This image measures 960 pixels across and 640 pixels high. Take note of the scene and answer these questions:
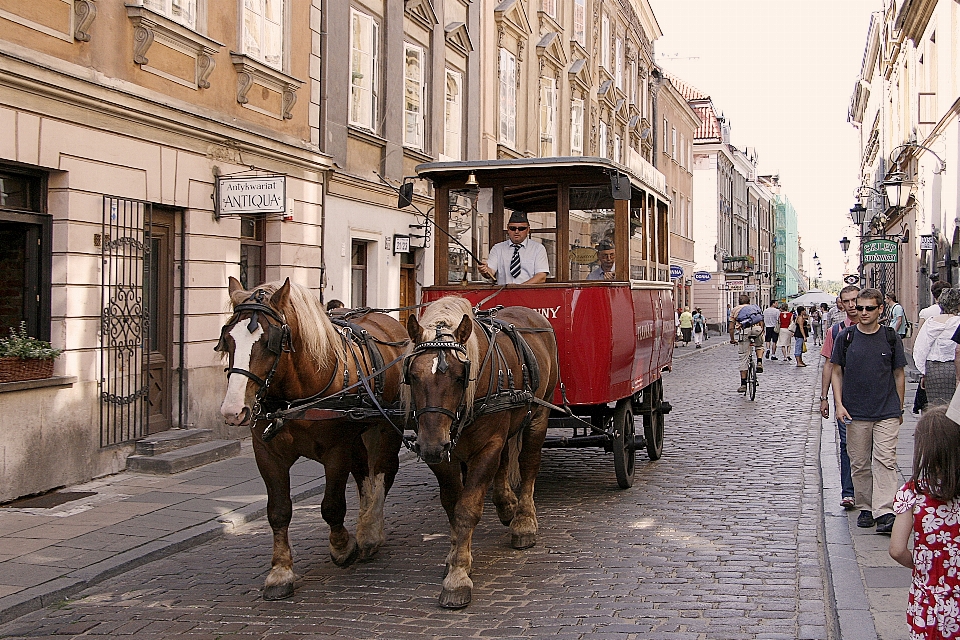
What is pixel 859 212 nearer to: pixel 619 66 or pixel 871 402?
pixel 619 66

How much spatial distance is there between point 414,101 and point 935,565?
15420 mm

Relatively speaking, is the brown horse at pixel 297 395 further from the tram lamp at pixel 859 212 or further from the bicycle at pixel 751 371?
the tram lamp at pixel 859 212

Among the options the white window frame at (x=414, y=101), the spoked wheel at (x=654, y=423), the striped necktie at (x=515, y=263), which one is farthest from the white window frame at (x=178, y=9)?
the spoked wheel at (x=654, y=423)

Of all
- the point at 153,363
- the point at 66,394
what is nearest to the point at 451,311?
the point at 66,394

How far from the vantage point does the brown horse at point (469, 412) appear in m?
5.35

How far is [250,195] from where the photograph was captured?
457 inches

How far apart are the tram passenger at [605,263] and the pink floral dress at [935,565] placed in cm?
535

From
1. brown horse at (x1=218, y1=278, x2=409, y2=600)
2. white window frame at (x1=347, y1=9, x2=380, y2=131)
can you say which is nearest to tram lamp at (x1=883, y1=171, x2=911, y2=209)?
white window frame at (x1=347, y1=9, x2=380, y2=131)

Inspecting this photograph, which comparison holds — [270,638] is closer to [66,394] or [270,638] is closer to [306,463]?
[66,394]

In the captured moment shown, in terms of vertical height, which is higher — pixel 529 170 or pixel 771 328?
pixel 529 170

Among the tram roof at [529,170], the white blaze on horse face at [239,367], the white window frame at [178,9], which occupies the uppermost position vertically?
the white window frame at [178,9]

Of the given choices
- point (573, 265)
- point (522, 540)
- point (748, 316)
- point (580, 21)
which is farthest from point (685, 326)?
point (522, 540)

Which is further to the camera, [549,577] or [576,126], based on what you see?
[576,126]

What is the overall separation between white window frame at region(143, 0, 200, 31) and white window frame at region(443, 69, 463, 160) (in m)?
8.22
